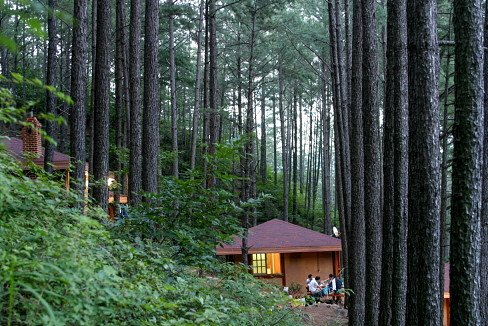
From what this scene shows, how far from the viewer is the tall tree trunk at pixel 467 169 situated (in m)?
5.23

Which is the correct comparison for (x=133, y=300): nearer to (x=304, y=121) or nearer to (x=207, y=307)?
(x=207, y=307)

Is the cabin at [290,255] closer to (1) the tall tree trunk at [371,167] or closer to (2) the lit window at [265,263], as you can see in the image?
(2) the lit window at [265,263]

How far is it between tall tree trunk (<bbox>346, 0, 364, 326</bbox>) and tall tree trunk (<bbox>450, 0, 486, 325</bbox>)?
18.1 feet

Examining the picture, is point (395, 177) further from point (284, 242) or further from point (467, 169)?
point (284, 242)

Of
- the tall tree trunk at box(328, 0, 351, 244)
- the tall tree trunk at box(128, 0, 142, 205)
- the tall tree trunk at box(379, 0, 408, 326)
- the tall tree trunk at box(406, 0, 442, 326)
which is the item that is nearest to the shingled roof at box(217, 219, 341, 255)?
the tall tree trunk at box(328, 0, 351, 244)

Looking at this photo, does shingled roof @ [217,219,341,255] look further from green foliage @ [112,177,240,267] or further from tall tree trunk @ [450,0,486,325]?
tall tree trunk @ [450,0,486,325]

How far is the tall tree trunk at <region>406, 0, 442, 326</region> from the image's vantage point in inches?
228

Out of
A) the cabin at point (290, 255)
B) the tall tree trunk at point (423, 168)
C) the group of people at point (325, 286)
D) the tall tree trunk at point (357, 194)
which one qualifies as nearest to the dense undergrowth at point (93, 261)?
the tall tree trunk at point (423, 168)

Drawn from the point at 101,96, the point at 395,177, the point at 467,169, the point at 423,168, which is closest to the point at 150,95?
the point at 101,96

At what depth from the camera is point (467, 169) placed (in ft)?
17.5

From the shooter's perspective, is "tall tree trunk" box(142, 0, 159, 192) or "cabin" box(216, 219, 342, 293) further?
"cabin" box(216, 219, 342, 293)

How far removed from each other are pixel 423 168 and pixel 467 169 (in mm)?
660

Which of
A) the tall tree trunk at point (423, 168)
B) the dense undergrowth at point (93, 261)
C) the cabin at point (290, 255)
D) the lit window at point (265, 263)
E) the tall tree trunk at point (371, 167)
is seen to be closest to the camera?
the dense undergrowth at point (93, 261)

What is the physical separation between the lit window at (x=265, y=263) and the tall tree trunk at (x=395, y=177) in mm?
14726
